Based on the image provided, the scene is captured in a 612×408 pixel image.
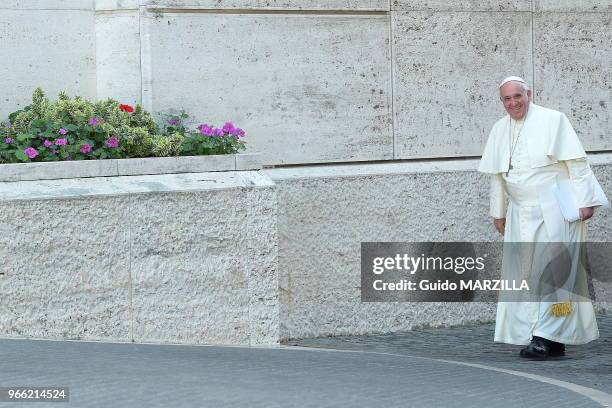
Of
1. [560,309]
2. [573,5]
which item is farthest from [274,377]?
[573,5]

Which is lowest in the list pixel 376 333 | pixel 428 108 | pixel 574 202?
pixel 376 333

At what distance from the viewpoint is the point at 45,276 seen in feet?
26.3

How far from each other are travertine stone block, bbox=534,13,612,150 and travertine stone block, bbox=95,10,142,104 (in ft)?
10.4

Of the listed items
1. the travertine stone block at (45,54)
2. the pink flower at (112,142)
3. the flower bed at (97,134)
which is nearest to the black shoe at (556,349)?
the flower bed at (97,134)

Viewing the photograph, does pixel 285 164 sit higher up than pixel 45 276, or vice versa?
pixel 285 164

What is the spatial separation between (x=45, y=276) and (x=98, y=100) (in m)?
1.55

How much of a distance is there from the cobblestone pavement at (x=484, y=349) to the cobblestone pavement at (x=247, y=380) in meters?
0.68

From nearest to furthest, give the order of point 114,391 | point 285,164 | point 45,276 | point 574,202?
point 114,391
point 45,276
point 574,202
point 285,164

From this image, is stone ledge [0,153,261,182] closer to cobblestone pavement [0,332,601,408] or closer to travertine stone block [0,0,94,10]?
cobblestone pavement [0,332,601,408]

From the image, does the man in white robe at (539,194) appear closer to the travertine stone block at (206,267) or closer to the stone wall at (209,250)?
the stone wall at (209,250)

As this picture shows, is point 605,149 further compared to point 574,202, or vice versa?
point 605,149

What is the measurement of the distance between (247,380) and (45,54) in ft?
11.0

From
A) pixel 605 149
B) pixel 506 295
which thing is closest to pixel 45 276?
pixel 506 295

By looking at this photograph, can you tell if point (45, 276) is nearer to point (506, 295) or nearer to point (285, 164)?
point (285, 164)
